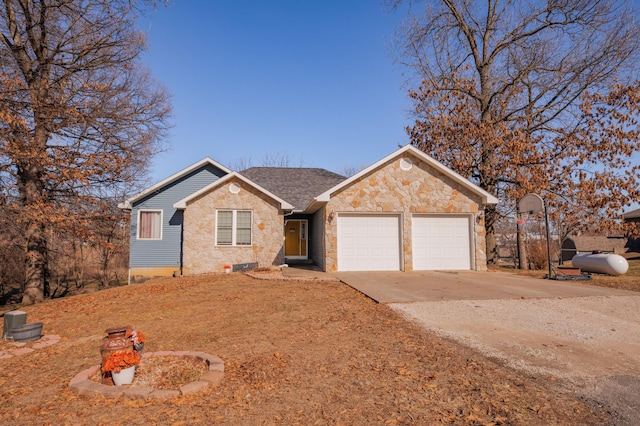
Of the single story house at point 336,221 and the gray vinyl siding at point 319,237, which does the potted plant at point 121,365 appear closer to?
the single story house at point 336,221

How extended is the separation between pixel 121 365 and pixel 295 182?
729 inches

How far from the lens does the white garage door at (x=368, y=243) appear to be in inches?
560

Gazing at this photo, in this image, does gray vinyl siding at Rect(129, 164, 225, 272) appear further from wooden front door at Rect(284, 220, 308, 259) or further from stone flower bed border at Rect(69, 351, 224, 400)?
stone flower bed border at Rect(69, 351, 224, 400)

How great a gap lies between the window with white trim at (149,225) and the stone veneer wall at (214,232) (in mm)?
2137

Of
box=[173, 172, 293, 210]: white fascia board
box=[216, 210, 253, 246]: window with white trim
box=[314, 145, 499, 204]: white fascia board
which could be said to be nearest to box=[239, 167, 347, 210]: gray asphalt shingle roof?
box=[173, 172, 293, 210]: white fascia board

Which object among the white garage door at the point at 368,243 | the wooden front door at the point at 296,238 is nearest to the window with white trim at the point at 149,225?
the wooden front door at the point at 296,238

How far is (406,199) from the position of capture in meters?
14.5

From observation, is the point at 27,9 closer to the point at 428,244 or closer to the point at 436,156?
the point at 428,244

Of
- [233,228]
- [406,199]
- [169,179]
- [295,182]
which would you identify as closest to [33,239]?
[169,179]

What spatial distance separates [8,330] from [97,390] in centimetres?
413

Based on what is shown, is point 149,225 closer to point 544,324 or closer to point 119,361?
point 119,361

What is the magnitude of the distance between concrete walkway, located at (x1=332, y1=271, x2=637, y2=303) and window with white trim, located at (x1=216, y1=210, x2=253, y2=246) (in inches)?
210

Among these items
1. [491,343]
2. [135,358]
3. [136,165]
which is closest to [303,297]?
[491,343]

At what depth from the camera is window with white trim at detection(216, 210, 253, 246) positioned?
16062 millimetres
